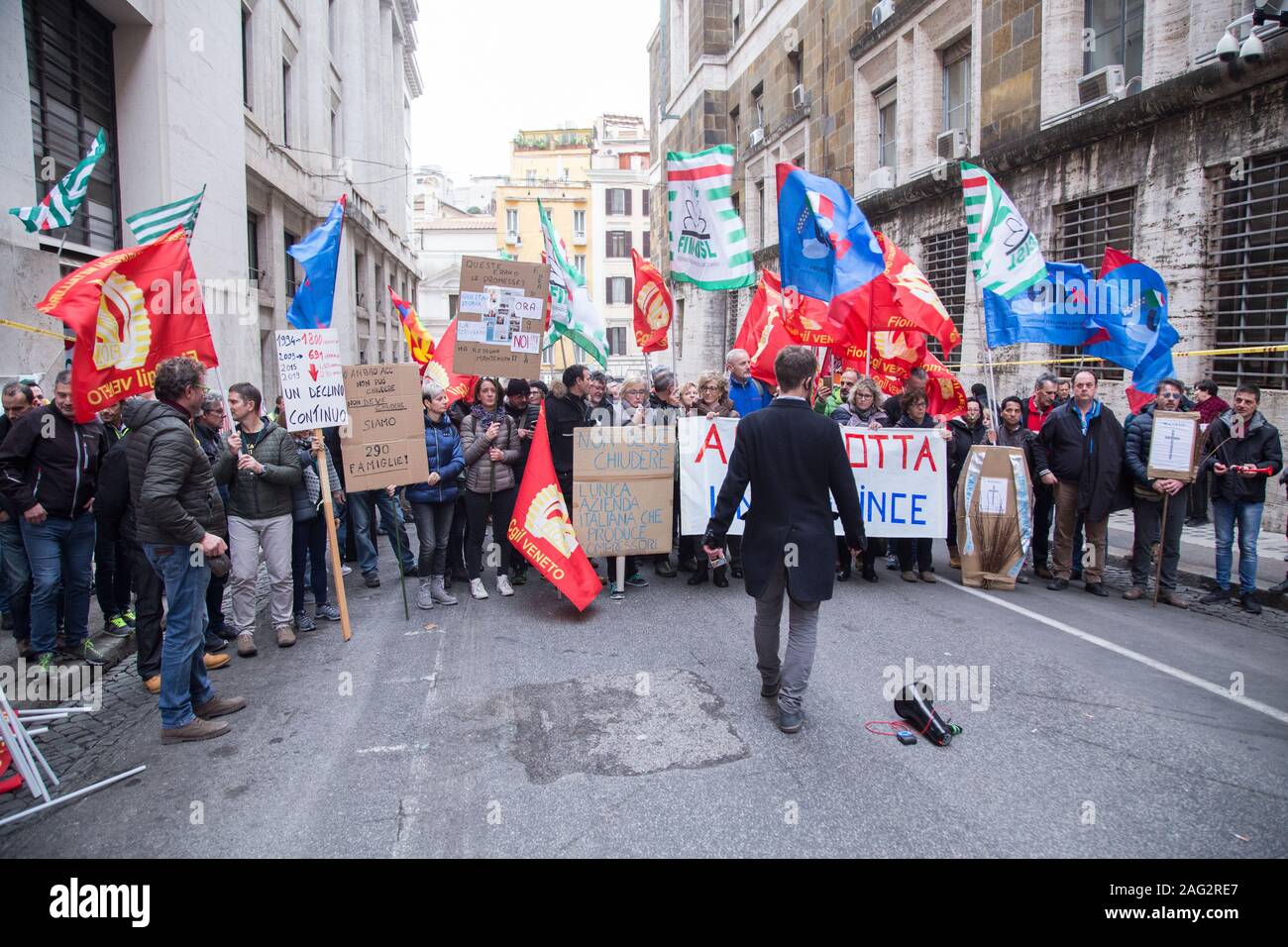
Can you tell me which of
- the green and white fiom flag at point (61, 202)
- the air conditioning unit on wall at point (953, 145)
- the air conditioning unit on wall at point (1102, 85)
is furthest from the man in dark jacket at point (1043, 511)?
the air conditioning unit on wall at point (953, 145)

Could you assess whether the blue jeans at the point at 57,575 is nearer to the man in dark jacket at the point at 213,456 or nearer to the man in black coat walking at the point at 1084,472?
the man in dark jacket at the point at 213,456

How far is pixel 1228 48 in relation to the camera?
10.3 m

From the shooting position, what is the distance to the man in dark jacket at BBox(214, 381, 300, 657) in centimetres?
611

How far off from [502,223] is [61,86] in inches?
2257

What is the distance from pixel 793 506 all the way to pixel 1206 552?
7368mm

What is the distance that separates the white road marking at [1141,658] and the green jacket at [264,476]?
601 cm

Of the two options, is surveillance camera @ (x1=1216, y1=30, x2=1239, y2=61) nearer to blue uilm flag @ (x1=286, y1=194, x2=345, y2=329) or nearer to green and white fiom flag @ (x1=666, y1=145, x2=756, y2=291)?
green and white fiom flag @ (x1=666, y1=145, x2=756, y2=291)

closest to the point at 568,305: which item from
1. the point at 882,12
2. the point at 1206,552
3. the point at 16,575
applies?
the point at 16,575

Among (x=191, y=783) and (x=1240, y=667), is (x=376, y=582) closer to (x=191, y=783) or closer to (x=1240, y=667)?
(x=191, y=783)

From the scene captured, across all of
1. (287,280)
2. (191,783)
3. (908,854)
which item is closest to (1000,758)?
(908,854)

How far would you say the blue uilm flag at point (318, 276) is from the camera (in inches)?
279

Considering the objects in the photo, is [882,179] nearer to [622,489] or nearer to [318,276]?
[622,489]

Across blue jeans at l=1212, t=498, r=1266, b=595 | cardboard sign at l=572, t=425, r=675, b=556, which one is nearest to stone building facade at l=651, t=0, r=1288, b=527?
blue jeans at l=1212, t=498, r=1266, b=595

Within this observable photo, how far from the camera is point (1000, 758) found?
416cm
